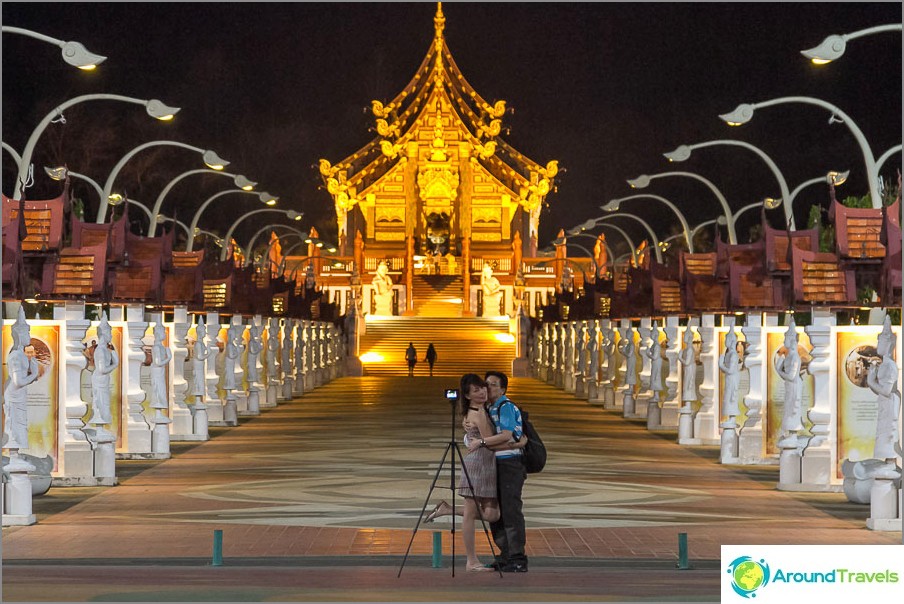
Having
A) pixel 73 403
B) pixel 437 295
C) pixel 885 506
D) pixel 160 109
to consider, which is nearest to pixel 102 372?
pixel 73 403

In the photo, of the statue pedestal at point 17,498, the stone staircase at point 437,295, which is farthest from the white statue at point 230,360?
the stone staircase at point 437,295

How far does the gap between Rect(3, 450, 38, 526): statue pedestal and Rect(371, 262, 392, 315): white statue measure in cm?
7591

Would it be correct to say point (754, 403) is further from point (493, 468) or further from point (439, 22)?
point (439, 22)

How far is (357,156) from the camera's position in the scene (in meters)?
114

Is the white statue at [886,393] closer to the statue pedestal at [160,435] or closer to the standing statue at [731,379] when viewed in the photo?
the standing statue at [731,379]

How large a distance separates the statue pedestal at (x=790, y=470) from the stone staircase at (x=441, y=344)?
5106cm

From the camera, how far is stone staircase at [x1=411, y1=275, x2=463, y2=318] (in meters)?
101

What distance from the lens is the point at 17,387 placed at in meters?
19.3

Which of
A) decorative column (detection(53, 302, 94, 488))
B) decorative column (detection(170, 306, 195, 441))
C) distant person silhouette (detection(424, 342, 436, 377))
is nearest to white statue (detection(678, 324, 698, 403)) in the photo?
decorative column (detection(170, 306, 195, 441))

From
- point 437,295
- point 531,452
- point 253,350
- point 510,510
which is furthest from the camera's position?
point 437,295

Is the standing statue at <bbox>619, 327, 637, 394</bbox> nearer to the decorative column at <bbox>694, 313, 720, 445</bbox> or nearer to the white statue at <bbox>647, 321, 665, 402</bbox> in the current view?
the white statue at <bbox>647, 321, 665, 402</bbox>

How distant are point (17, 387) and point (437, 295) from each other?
277 ft

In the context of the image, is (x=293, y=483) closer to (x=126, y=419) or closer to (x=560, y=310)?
(x=126, y=419)

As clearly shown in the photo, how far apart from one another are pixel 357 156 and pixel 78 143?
45.5 m
